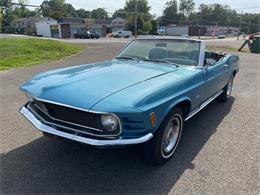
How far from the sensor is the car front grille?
261 centimetres

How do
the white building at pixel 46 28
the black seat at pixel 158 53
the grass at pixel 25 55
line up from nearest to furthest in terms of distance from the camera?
the black seat at pixel 158 53
the grass at pixel 25 55
the white building at pixel 46 28

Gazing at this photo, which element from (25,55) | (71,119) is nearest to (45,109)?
(71,119)

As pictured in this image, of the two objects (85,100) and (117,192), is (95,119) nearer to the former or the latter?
(85,100)

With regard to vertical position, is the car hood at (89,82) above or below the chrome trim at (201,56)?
below

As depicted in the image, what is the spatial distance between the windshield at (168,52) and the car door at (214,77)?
1.00ft

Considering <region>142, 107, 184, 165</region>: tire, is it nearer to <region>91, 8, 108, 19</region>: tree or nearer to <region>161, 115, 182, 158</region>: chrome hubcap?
<region>161, 115, 182, 158</region>: chrome hubcap

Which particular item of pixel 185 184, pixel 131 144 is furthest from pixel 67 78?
pixel 185 184

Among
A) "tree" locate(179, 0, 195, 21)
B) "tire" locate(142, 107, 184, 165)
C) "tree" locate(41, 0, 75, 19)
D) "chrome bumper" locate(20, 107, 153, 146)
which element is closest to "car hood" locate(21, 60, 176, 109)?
"chrome bumper" locate(20, 107, 153, 146)

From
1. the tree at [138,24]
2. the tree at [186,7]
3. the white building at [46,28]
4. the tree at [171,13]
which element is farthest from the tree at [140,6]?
the white building at [46,28]

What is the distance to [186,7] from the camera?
12294 centimetres

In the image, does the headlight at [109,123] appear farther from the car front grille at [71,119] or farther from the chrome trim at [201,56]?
the chrome trim at [201,56]

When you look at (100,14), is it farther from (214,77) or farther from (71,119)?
(71,119)

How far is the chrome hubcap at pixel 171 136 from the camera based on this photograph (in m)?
3.16

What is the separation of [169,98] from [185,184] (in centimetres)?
98
